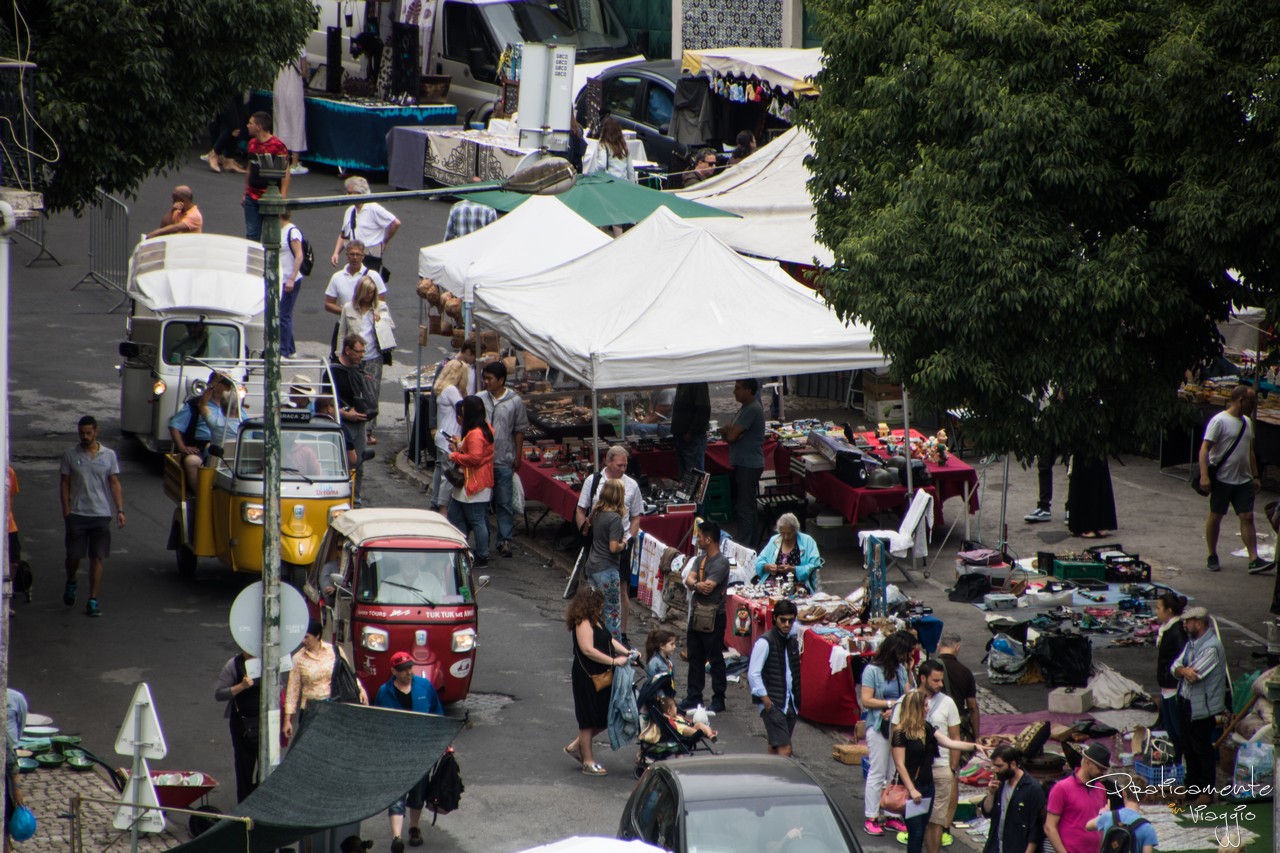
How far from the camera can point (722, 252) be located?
18219 millimetres

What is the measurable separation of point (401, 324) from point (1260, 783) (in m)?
17.0

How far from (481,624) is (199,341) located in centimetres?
628

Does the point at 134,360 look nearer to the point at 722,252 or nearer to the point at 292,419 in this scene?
the point at 292,419

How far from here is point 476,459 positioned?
16.8m

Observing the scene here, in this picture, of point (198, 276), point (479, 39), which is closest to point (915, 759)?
point (198, 276)

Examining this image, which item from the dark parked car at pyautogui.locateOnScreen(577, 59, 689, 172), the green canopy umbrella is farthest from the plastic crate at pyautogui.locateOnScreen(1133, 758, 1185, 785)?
the dark parked car at pyautogui.locateOnScreen(577, 59, 689, 172)

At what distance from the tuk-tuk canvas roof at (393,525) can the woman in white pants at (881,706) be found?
395cm

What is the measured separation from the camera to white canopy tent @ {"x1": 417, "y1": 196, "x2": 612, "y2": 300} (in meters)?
20.6

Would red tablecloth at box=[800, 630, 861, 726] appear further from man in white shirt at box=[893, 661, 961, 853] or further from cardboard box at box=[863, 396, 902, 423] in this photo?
cardboard box at box=[863, 396, 902, 423]

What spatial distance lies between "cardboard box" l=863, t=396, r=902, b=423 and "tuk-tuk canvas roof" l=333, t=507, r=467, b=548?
9568 millimetres

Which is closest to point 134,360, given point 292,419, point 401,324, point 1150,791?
point 292,419

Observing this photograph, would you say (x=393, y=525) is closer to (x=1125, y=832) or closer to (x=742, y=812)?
(x=742, y=812)

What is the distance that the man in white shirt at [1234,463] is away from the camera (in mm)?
17281

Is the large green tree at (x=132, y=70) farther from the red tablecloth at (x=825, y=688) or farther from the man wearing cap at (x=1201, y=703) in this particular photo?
the man wearing cap at (x=1201, y=703)
